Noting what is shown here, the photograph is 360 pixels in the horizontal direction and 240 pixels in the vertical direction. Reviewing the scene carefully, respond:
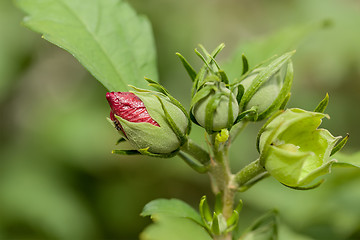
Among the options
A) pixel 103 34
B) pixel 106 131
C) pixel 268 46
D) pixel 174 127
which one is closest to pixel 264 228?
pixel 174 127

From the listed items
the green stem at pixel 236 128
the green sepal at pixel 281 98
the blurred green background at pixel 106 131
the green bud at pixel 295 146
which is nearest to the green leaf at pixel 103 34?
the green stem at pixel 236 128

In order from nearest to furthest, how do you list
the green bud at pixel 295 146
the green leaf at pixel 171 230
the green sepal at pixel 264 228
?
the green bud at pixel 295 146 < the green sepal at pixel 264 228 < the green leaf at pixel 171 230

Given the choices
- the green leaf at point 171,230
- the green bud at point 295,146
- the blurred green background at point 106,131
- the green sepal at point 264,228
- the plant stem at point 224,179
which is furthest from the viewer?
the blurred green background at point 106,131

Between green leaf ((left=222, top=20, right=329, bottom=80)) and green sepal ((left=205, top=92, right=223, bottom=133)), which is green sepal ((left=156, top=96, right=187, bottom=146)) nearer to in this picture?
green sepal ((left=205, top=92, right=223, bottom=133))

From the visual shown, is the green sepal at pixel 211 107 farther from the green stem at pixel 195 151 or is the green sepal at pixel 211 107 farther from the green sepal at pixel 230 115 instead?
the green stem at pixel 195 151

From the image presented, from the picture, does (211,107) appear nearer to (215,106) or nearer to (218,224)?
(215,106)

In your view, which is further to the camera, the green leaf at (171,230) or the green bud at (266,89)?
the green leaf at (171,230)
